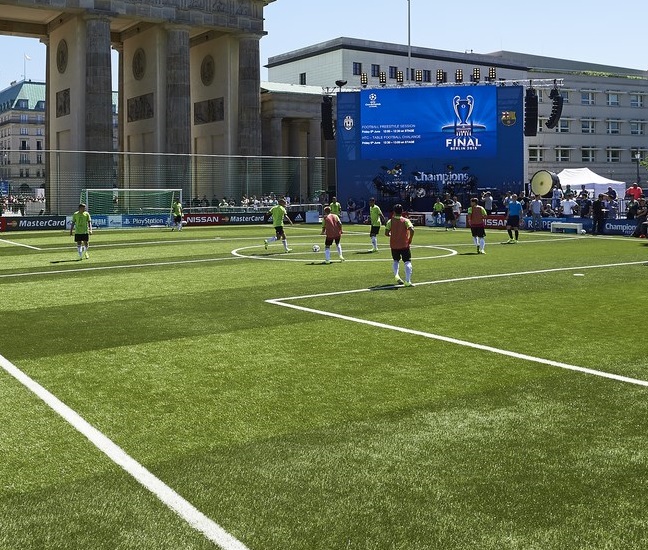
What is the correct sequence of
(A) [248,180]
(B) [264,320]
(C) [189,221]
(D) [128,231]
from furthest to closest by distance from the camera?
1. (A) [248,180]
2. (C) [189,221]
3. (D) [128,231]
4. (B) [264,320]

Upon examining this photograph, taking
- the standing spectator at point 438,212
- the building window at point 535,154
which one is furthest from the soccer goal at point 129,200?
the building window at point 535,154

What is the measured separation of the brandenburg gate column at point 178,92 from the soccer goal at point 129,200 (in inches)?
358

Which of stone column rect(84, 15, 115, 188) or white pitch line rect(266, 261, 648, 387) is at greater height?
stone column rect(84, 15, 115, 188)

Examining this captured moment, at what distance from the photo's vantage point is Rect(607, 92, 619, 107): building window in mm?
116312

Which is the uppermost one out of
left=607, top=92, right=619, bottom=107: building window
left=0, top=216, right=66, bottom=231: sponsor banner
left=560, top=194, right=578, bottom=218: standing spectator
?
left=607, top=92, right=619, bottom=107: building window

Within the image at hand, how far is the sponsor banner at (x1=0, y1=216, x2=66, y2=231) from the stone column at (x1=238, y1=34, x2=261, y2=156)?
23192 millimetres

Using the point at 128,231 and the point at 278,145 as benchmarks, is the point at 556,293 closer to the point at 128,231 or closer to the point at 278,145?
the point at 128,231

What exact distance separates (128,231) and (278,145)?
31913 millimetres

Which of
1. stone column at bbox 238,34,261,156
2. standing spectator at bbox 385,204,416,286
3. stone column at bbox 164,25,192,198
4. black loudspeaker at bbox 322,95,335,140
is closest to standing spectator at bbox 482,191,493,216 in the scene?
black loudspeaker at bbox 322,95,335,140

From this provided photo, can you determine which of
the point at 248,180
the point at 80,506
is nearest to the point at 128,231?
the point at 248,180

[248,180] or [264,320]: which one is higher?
[248,180]

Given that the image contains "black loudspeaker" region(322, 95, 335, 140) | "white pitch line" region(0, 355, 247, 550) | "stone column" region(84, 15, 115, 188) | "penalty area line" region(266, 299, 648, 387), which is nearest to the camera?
"white pitch line" region(0, 355, 247, 550)

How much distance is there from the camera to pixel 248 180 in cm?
6238

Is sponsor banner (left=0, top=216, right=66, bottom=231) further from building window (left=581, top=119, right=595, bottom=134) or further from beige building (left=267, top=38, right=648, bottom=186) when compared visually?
building window (left=581, top=119, right=595, bottom=134)
